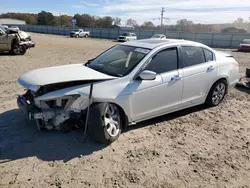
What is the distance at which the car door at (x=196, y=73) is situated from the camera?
462 centimetres

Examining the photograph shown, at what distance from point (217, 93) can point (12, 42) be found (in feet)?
40.5

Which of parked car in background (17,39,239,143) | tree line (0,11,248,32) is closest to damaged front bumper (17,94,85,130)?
parked car in background (17,39,239,143)

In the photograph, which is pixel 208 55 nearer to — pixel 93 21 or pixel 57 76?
pixel 57 76

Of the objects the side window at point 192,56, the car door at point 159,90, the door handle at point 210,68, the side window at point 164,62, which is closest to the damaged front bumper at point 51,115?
the car door at point 159,90

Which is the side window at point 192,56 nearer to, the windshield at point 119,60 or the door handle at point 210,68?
the door handle at point 210,68

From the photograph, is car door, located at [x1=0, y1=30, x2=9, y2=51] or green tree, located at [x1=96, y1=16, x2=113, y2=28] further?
green tree, located at [x1=96, y1=16, x2=113, y2=28]

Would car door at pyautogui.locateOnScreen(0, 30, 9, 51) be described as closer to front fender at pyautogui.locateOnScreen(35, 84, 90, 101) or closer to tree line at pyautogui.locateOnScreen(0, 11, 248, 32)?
front fender at pyautogui.locateOnScreen(35, 84, 90, 101)

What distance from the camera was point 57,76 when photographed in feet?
12.4

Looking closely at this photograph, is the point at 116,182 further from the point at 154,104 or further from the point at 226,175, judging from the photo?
the point at 154,104

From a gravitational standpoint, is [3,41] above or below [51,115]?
above

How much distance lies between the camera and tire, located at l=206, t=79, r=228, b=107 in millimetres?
5244

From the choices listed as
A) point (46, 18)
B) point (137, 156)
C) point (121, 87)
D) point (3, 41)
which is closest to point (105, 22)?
point (46, 18)

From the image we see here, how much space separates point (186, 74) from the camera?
4547mm

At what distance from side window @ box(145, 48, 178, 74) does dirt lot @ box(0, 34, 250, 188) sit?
104 cm
